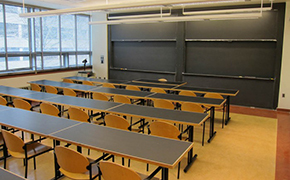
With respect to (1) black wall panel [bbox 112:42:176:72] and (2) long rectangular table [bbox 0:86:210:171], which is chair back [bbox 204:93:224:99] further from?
(1) black wall panel [bbox 112:42:176:72]

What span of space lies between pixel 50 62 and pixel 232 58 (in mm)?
6382

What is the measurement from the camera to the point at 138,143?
8.61 ft

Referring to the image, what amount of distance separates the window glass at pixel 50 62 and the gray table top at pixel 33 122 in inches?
215

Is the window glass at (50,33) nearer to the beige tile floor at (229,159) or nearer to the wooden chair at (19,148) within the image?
the beige tile floor at (229,159)

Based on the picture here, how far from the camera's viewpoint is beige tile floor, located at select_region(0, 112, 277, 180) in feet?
11.5

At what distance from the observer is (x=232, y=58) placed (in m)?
7.71

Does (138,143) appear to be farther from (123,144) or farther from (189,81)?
(189,81)

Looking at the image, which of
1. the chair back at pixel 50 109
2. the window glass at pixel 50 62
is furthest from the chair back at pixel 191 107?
the window glass at pixel 50 62

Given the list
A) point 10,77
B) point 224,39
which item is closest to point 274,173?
point 224,39

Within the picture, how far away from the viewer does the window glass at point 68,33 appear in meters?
9.27

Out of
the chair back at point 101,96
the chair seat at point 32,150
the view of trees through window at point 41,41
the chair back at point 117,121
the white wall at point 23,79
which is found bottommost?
the chair seat at point 32,150

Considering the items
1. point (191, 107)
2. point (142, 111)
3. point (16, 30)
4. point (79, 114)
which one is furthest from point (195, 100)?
point (16, 30)

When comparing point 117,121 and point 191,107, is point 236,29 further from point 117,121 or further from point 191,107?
point 117,121

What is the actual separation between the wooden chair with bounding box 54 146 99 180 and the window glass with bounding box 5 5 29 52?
6.36 meters
